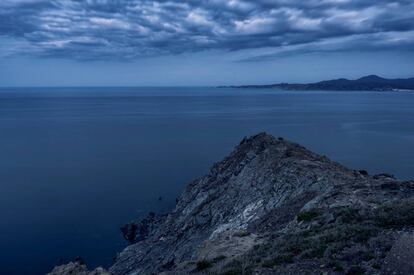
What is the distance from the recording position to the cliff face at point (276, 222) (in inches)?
637

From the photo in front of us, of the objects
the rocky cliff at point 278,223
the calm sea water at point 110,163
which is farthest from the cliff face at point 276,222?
the calm sea water at point 110,163

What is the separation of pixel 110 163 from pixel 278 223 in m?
56.2

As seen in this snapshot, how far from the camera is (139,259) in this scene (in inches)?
1389

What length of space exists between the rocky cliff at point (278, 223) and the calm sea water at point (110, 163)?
710 cm

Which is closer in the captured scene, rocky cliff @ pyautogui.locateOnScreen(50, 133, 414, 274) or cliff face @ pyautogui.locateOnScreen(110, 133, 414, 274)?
rocky cliff @ pyautogui.locateOnScreen(50, 133, 414, 274)

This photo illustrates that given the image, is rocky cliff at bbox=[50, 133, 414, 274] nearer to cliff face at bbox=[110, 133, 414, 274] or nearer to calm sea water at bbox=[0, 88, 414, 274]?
cliff face at bbox=[110, 133, 414, 274]

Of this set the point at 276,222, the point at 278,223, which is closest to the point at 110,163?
the point at 276,222

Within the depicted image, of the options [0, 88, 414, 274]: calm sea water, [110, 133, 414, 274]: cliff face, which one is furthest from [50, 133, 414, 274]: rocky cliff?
[0, 88, 414, 274]: calm sea water

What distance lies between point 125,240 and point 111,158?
39.8 meters

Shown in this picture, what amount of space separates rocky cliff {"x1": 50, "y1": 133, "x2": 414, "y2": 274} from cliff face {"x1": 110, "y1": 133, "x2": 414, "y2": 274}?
Result: 4cm

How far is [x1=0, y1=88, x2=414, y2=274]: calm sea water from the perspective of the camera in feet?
144

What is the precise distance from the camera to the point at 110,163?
77875 mm

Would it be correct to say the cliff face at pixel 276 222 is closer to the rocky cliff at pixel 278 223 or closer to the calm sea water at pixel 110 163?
the rocky cliff at pixel 278 223

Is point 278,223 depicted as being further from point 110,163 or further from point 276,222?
point 110,163
